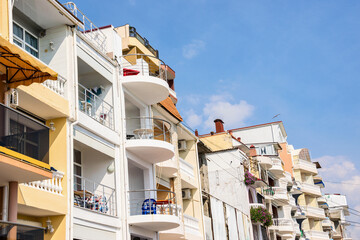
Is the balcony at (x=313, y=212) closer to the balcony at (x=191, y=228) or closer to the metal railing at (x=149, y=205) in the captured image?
the balcony at (x=191, y=228)

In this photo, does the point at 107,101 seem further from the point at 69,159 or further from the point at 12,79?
the point at 12,79

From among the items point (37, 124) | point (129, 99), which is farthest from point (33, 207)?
point (129, 99)

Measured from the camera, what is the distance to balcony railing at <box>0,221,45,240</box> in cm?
1141

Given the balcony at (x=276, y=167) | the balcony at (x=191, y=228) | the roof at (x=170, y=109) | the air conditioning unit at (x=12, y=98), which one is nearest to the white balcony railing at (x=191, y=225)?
the balcony at (x=191, y=228)

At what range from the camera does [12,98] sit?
14555 mm

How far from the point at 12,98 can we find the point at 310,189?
51.6 metres

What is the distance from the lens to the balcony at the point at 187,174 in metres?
27.5

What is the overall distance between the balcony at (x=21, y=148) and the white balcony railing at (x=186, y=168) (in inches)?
554

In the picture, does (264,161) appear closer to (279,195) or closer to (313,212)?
(279,195)

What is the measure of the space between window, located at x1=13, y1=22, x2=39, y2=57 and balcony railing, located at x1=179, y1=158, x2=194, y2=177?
1123 cm

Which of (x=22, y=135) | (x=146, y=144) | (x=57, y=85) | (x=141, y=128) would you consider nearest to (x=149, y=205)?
(x=146, y=144)

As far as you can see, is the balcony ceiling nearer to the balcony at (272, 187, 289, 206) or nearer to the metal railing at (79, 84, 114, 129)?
the metal railing at (79, 84, 114, 129)

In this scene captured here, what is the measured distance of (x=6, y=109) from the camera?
1271 centimetres

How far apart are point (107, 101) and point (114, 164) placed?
9.17 ft
